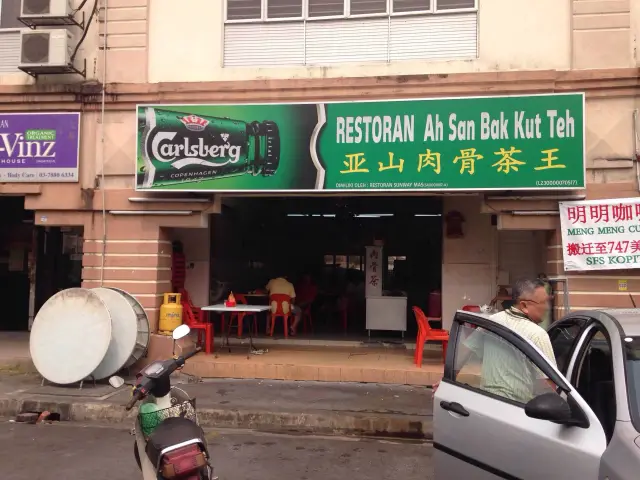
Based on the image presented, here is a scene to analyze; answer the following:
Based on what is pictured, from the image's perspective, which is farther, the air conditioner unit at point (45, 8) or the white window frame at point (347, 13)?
the air conditioner unit at point (45, 8)

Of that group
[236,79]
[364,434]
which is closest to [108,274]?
[236,79]

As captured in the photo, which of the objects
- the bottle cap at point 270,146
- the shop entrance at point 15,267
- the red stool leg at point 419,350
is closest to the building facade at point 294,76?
the bottle cap at point 270,146

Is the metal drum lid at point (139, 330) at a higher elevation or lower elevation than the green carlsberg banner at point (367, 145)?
lower

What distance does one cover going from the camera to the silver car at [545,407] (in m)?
2.71

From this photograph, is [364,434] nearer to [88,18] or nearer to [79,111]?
[79,111]

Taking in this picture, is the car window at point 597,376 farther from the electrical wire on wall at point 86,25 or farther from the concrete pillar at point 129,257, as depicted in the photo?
the electrical wire on wall at point 86,25

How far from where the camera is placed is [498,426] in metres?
3.13

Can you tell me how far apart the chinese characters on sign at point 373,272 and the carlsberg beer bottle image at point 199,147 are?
3.20 m

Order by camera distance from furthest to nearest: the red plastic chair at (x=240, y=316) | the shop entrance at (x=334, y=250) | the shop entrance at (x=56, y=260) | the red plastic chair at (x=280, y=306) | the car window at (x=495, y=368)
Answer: the shop entrance at (x=56, y=260) < the shop entrance at (x=334, y=250) < the red plastic chair at (x=280, y=306) < the red plastic chair at (x=240, y=316) < the car window at (x=495, y=368)

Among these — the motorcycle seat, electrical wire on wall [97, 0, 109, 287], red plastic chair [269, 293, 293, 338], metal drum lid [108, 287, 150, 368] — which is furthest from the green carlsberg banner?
the motorcycle seat

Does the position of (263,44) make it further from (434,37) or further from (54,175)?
(54,175)

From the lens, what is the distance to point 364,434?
21.5 ft

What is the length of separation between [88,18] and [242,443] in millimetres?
7208

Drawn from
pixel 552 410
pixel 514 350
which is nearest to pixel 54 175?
pixel 514 350
